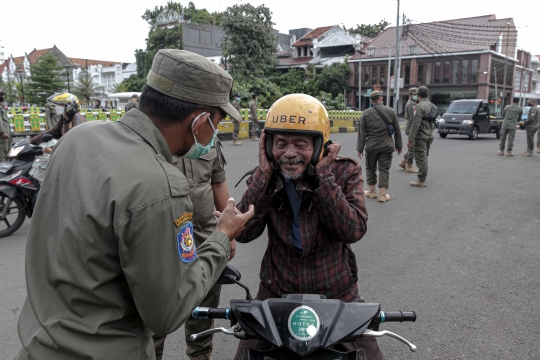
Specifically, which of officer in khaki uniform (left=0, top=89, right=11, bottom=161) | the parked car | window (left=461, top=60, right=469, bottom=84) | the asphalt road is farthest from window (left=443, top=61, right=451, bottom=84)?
officer in khaki uniform (left=0, top=89, right=11, bottom=161)

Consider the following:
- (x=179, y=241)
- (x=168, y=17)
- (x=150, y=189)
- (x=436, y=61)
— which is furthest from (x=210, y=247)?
(x=168, y=17)

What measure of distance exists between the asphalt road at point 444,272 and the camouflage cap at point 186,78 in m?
2.28

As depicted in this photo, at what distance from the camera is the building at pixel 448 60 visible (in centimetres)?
4459

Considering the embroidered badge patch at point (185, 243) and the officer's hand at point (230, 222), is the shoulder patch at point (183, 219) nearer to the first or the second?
the embroidered badge patch at point (185, 243)

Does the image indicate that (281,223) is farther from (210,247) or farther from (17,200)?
(17,200)

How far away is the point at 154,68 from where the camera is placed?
5.03 ft

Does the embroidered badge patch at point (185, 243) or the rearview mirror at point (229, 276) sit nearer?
the embroidered badge patch at point (185, 243)

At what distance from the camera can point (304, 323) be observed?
1.54m

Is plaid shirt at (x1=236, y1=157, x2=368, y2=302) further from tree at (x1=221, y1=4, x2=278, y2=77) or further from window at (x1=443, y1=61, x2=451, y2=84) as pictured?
window at (x1=443, y1=61, x2=451, y2=84)

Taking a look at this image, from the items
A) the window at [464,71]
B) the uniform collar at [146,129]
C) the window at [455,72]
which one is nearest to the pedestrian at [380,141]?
the uniform collar at [146,129]

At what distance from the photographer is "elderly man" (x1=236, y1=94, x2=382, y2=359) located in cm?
206

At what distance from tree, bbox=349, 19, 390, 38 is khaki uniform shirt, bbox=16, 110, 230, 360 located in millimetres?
65392

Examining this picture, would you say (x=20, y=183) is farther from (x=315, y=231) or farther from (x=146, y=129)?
(x=146, y=129)

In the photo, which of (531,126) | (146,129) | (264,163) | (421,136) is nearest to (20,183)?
(264,163)
